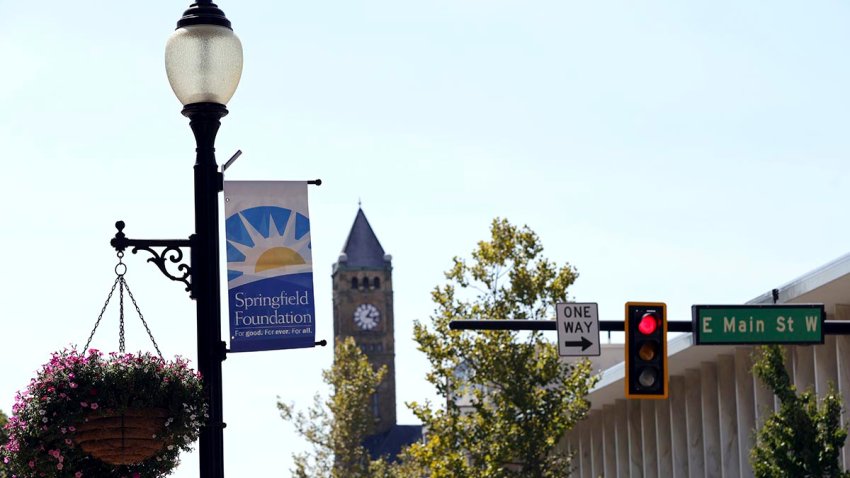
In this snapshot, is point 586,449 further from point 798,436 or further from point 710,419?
point 798,436

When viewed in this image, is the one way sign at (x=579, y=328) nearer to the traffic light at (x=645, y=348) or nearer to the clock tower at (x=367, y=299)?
the traffic light at (x=645, y=348)

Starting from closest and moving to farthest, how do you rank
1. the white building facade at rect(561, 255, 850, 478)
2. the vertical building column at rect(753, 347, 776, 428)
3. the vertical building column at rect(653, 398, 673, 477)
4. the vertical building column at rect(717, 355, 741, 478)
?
the white building facade at rect(561, 255, 850, 478)
the vertical building column at rect(753, 347, 776, 428)
the vertical building column at rect(717, 355, 741, 478)
the vertical building column at rect(653, 398, 673, 477)

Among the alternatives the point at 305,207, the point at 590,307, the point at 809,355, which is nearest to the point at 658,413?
the point at 809,355

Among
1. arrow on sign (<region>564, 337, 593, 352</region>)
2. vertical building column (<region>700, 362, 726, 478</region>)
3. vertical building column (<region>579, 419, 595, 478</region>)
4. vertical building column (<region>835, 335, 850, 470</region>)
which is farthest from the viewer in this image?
vertical building column (<region>579, 419, 595, 478</region>)

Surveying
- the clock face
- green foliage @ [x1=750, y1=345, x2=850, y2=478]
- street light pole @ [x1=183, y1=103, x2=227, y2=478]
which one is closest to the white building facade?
green foliage @ [x1=750, y1=345, x2=850, y2=478]

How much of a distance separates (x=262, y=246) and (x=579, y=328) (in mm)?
8574

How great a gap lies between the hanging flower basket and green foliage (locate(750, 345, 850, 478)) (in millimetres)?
24677

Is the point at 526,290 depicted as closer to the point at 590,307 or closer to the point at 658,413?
the point at 658,413

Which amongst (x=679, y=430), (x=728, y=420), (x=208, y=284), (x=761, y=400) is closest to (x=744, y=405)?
(x=728, y=420)

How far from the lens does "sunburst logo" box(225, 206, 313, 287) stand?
30.4ft

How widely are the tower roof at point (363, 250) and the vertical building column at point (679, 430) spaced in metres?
111

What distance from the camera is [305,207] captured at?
9500mm

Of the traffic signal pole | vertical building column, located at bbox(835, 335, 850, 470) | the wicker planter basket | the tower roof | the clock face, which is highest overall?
the tower roof

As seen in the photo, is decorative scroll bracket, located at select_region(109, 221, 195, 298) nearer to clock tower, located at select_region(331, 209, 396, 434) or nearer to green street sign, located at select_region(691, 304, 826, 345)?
green street sign, located at select_region(691, 304, 826, 345)
